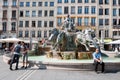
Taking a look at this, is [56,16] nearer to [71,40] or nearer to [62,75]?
[71,40]

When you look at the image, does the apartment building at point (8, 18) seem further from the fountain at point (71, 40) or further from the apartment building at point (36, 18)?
the fountain at point (71, 40)

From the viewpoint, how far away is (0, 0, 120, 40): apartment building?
76.9 metres

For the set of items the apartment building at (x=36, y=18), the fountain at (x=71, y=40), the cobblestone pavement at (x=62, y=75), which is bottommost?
the cobblestone pavement at (x=62, y=75)

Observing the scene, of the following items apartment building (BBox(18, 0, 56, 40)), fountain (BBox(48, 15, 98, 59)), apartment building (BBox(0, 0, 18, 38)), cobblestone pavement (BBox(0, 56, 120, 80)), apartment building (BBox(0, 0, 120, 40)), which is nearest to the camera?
cobblestone pavement (BBox(0, 56, 120, 80))

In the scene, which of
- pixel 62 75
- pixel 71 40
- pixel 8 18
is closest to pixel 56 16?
pixel 8 18

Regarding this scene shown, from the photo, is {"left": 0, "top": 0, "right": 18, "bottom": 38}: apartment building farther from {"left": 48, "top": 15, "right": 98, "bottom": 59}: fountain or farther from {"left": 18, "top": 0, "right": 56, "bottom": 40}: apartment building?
{"left": 48, "top": 15, "right": 98, "bottom": 59}: fountain

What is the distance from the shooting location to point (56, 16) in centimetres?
7788

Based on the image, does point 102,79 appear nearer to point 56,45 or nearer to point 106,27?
point 56,45

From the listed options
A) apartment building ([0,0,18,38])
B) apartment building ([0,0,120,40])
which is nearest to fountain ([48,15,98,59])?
apartment building ([0,0,120,40])

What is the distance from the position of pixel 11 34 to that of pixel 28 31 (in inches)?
175

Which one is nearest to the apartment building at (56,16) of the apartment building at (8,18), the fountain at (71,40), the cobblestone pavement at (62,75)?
the apartment building at (8,18)

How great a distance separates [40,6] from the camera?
3123 inches

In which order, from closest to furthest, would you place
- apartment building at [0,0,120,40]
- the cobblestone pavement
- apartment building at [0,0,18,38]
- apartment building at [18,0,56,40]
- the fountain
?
the cobblestone pavement → the fountain → apartment building at [0,0,120,40] → apartment building at [18,0,56,40] → apartment building at [0,0,18,38]

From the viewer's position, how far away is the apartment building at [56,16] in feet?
252
